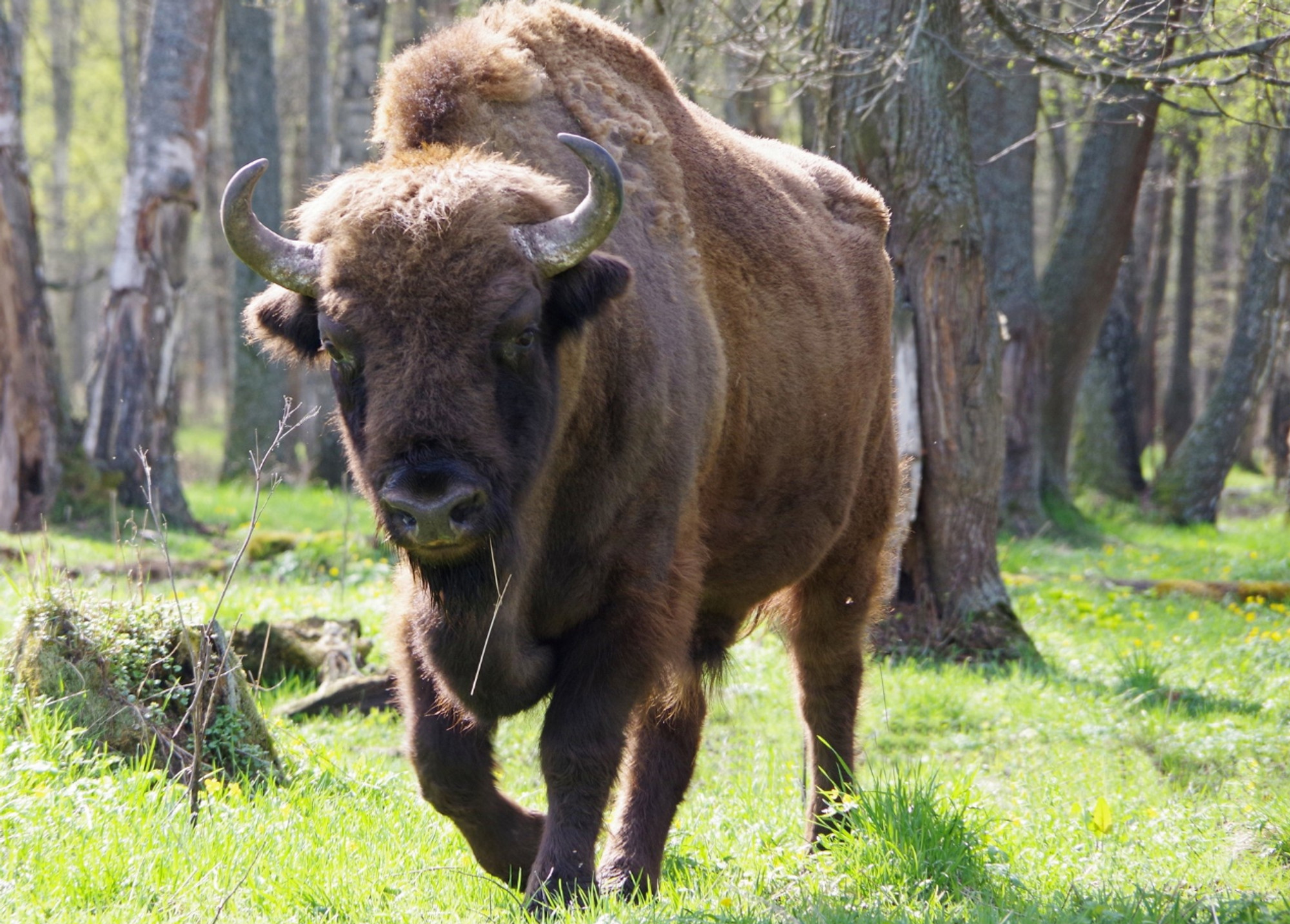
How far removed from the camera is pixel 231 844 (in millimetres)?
3994

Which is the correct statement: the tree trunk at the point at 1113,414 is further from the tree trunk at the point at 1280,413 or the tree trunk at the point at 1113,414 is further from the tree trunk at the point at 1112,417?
the tree trunk at the point at 1280,413

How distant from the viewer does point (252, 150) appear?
16.5m

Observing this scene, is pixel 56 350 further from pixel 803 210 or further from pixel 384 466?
pixel 384 466

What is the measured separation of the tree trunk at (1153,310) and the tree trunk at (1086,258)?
9191mm

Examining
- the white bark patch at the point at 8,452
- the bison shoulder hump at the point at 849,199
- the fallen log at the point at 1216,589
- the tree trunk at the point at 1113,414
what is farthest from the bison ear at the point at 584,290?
the tree trunk at the point at 1113,414

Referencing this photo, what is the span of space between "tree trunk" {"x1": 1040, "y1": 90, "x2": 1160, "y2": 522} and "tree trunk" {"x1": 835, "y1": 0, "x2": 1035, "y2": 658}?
558 cm

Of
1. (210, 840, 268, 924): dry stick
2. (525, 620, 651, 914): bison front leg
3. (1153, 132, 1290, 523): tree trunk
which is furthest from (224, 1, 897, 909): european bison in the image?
(1153, 132, 1290, 523): tree trunk

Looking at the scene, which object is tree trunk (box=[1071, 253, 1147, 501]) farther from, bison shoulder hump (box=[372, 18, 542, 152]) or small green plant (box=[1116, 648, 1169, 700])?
bison shoulder hump (box=[372, 18, 542, 152])

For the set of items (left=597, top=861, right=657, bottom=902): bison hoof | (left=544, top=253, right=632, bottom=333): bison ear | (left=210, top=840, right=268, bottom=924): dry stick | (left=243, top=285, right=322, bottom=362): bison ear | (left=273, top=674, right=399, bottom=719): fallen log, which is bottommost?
(left=273, top=674, right=399, bottom=719): fallen log

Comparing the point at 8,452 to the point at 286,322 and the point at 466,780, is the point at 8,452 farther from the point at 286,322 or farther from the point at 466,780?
the point at 466,780

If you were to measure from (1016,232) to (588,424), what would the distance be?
10505 millimetres

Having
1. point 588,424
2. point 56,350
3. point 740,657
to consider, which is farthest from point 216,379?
point 588,424

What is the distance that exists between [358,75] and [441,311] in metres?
11.5

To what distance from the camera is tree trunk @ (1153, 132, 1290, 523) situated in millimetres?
14758
